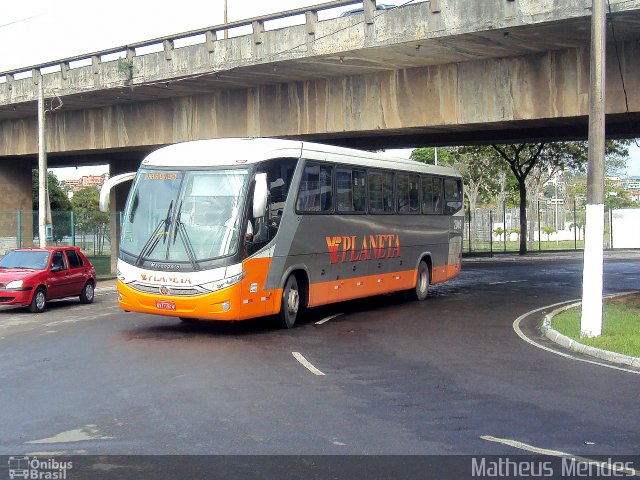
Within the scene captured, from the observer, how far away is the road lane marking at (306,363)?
1111cm

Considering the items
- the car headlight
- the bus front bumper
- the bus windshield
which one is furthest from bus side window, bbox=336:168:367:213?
the car headlight

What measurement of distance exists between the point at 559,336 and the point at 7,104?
77.1 feet

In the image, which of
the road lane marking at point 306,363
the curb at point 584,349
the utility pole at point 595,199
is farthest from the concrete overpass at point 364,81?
the road lane marking at point 306,363

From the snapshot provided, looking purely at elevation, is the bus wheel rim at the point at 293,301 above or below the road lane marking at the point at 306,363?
above

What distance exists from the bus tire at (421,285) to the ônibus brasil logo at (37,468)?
51.1 feet

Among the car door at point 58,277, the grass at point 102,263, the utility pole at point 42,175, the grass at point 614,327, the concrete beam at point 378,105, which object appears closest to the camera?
the grass at point 614,327

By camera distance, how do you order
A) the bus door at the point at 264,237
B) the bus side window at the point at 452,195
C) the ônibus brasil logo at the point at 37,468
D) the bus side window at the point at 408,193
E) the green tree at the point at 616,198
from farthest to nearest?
the green tree at the point at 616,198 → the bus side window at the point at 452,195 → the bus side window at the point at 408,193 → the bus door at the point at 264,237 → the ônibus brasil logo at the point at 37,468

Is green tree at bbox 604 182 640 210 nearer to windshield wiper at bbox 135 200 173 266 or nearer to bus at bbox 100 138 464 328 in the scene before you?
bus at bbox 100 138 464 328

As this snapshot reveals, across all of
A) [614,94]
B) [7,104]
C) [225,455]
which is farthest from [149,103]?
[225,455]

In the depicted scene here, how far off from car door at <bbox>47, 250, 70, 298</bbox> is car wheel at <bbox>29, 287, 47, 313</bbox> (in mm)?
218

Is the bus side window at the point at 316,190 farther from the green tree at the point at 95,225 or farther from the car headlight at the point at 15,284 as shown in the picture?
the green tree at the point at 95,225

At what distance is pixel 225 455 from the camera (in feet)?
22.6

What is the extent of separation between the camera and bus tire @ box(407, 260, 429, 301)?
2171 cm

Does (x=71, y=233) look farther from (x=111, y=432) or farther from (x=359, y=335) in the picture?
(x=111, y=432)
